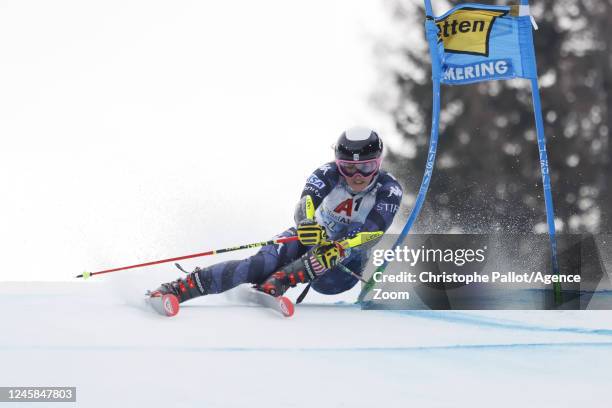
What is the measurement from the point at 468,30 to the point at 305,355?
3105 mm

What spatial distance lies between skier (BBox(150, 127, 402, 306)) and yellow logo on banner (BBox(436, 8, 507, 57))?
1.13 metres

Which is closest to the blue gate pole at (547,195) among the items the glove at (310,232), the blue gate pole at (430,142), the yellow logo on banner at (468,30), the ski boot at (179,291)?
the yellow logo on banner at (468,30)

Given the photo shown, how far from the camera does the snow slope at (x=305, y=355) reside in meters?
3.18

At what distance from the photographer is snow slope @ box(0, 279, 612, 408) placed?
3.18 metres

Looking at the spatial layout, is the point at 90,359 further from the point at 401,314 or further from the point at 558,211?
the point at 558,211

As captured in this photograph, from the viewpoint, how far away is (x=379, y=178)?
5688 millimetres

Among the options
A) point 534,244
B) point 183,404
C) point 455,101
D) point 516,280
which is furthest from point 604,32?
point 183,404

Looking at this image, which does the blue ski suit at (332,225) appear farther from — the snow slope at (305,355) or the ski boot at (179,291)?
the snow slope at (305,355)

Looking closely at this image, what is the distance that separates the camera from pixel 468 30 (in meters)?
6.02

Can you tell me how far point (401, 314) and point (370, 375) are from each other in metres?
1.83

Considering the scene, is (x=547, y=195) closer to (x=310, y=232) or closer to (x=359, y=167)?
(x=359, y=167)

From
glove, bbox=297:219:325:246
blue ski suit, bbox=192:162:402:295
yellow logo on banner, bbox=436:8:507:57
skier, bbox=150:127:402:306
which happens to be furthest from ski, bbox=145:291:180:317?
yellow logo on banner, bbox=436:8:507:57

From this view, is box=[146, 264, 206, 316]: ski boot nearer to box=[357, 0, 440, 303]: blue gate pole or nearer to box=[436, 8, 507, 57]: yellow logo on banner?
box=[357, 0, 440, 303]: blue gate pole

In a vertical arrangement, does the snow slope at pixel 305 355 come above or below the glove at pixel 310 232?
below
